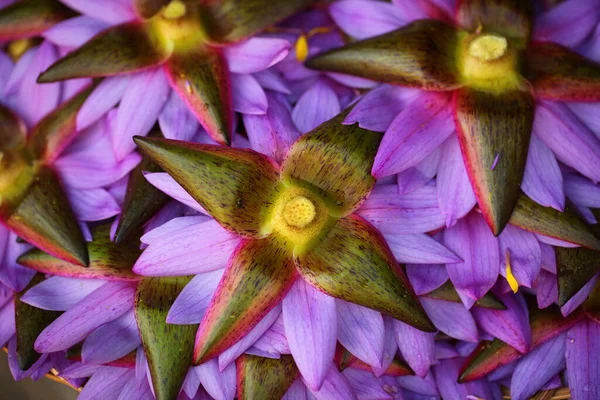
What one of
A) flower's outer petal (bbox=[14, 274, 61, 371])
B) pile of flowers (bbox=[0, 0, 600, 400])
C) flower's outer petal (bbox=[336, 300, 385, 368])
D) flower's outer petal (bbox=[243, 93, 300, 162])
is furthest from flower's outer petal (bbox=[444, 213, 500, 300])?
flower's outer petal (bbox=[14, 274, 61, 371])

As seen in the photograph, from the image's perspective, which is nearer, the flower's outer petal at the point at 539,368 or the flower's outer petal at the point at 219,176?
the flower's outer petal at the point at 219,176

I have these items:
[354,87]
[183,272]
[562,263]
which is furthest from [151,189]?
[562,263]

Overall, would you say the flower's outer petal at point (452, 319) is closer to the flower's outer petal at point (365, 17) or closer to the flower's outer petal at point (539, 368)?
the flower's outer petal at point (539, 368)

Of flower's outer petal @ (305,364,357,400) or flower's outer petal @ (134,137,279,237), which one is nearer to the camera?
flower's outer petal @ (134,137,279,237)

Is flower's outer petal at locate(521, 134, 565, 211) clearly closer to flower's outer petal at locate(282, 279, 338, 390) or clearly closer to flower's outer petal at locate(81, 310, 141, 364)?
flower's outer petal at locate(282, 279, 338, 390)

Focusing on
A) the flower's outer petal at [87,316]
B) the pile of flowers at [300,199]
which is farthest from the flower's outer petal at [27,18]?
the flower's outer petal at [87,316]

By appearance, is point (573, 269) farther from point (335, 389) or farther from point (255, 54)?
point (255, 54)

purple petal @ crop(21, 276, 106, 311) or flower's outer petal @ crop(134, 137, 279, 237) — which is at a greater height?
flower's outer petal @ crop(134, 137, 279, 237)
